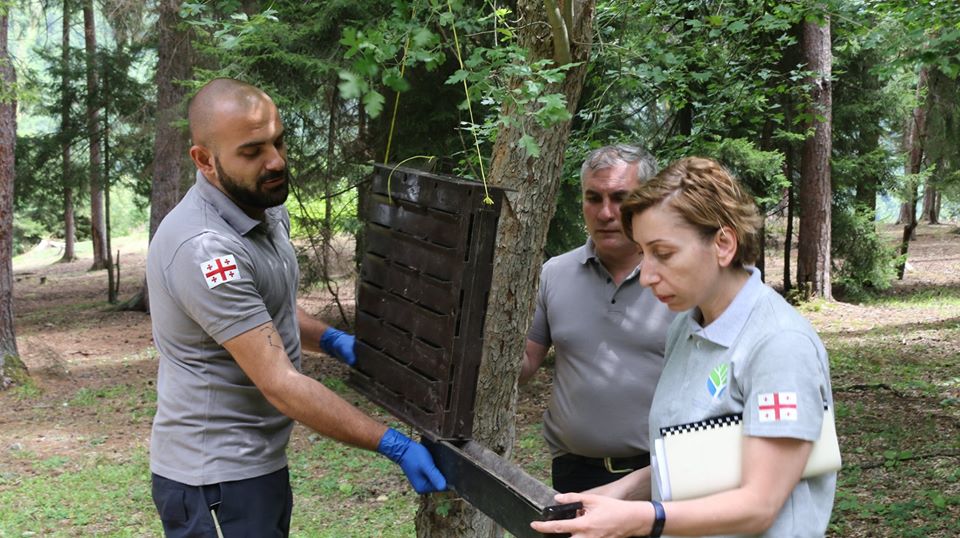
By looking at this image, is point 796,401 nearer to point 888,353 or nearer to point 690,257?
point 690,257

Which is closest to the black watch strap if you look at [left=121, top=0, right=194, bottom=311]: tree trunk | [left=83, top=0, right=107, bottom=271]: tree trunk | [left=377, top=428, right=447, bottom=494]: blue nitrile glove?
[left=377, top=428, right=447, bottom=494]: blue nitrile glove

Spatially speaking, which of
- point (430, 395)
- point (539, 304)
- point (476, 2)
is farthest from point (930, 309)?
point (430, 395)

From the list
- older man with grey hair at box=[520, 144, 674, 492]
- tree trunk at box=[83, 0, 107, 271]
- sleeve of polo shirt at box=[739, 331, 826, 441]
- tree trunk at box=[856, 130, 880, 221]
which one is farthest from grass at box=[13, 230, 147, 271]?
sleeve of polo shirt at box=[739, 331, 826, 441]

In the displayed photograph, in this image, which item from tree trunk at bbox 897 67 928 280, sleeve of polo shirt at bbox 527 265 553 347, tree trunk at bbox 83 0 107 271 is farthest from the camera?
tree trunk at bbox 83 0 107 271

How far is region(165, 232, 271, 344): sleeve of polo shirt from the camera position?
8.41 ft

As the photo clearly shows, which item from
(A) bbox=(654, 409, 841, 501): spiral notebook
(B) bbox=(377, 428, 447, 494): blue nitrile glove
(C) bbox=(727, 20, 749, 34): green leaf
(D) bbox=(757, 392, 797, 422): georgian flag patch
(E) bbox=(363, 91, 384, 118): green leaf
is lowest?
(B) bbox=(377, 428, 447, 494): blue nitrile glove

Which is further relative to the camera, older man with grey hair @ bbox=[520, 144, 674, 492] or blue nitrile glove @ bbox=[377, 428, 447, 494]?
older man with grey hair @ bbox=[520, 144, 674, 492]

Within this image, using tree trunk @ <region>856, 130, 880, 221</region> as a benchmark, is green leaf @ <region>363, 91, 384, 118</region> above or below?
above

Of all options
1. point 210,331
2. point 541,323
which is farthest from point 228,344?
point 541,323

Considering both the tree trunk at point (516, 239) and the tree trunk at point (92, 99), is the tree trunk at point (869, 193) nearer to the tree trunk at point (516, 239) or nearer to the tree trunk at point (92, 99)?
the tree trunk at point (516, 239)

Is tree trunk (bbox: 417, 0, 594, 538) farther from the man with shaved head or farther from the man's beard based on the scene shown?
the man's beard

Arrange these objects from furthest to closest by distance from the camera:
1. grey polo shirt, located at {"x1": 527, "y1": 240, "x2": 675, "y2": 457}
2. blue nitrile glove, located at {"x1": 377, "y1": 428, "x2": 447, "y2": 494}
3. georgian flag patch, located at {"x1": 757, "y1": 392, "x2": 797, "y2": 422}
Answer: grey polo shirt, located at {"x1": 527, "y1": 240, "x2": 675, "y2": 457} < blue nitrile glove, located at {"x1": 377, "y1": 428, "x2": 447, "y2": 494} < georgian flag patch, located at {"x1": 757, "y1": 392, "x2": 797, "y2": 422}

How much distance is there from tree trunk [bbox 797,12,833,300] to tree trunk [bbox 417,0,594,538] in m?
11.1

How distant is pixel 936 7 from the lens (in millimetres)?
5449
